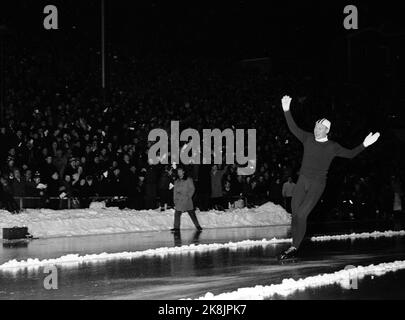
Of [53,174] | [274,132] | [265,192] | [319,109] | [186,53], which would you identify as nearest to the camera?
[53,174]

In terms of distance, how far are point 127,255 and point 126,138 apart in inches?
419

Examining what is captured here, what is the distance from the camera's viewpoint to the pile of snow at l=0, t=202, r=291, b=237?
66.1 ft

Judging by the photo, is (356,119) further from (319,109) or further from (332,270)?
(332,270)

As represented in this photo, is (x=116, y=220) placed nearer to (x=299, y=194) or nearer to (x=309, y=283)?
(x=299, y=194)

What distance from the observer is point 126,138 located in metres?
24.7

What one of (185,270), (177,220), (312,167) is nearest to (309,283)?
(185,270)

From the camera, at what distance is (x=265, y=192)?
27172 mm

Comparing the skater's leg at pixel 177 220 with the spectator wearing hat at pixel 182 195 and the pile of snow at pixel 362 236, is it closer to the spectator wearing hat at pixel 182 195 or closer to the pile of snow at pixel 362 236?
the spectator wearing hat at pixel 182 195

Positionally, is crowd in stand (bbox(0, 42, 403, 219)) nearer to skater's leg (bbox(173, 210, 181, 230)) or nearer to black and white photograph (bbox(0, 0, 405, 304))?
black and white photograph (bbox(0, 0, 405, 304))

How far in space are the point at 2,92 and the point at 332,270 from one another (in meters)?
15.6

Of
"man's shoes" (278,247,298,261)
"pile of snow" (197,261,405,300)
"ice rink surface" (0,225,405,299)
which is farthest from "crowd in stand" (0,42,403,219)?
"pile of snow" (197,261,405,300)

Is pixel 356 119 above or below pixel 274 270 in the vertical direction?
above

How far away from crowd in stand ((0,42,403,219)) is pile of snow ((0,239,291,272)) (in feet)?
21.1
